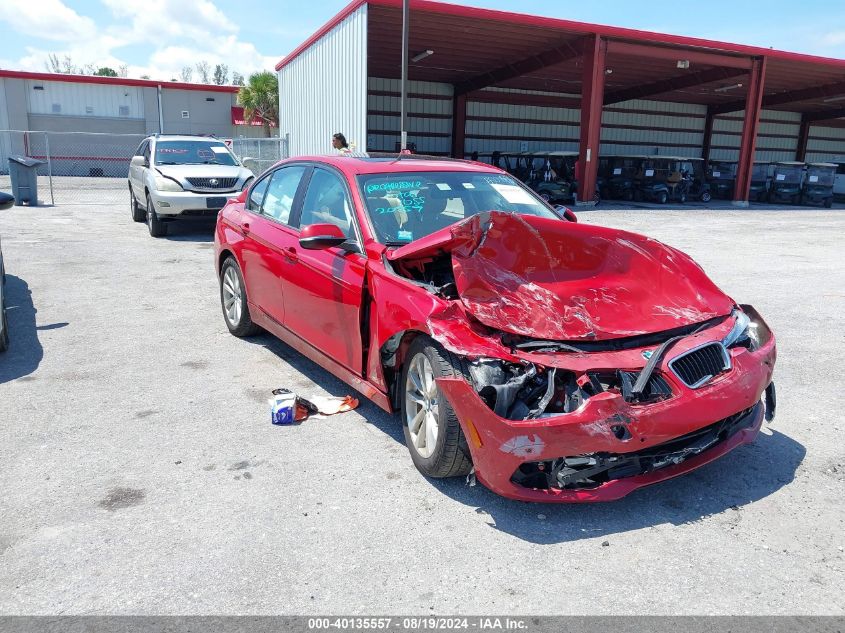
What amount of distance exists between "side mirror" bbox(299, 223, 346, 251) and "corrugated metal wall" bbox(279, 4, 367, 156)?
582 inches

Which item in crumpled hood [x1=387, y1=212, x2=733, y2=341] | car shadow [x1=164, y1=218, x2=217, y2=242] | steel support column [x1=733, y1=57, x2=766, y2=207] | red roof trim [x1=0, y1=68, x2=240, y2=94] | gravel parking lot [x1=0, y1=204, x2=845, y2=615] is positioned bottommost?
gravel parking lot [x1=0, y1=204, x2=845, y2=615]

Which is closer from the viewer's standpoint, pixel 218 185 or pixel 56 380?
pixel 56 380

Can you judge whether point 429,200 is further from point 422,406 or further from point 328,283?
point 422,406

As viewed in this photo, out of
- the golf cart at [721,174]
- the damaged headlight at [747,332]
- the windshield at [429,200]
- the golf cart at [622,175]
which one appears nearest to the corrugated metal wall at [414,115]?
the golf cart at [622,175]

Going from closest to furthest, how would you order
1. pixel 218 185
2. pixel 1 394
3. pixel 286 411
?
1. pixel 286 411
2. pixel 1 394
3. pixel 218 185

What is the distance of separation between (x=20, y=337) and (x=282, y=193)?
2.92 m

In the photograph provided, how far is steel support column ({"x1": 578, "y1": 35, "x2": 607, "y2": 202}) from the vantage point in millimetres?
20922

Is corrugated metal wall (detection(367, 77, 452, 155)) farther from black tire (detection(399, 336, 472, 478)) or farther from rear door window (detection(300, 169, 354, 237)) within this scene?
black tire (detection(399, 336, 472, 478))

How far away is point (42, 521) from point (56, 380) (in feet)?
7.30

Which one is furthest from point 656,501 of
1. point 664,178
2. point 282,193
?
point 664,178

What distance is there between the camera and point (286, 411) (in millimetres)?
4289

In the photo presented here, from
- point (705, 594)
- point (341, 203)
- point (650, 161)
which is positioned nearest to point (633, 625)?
point (705, 594)

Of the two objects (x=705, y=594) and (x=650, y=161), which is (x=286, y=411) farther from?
(x=650, y=161)

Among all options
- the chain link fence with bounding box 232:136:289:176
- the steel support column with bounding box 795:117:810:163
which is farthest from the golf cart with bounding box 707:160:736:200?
the chain link fence with bounding box 232:136:289:176
